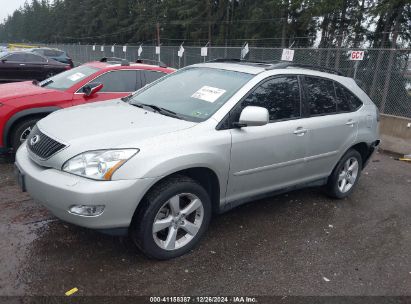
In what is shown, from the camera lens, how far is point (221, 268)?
3.23m

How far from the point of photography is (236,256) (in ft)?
11.3

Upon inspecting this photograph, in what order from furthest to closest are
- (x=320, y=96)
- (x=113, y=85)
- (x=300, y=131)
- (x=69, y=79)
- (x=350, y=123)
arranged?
(x=113, y=85) < (x=69, y=79) < (x=350, y=123) < (x=320, y=96) < (x=300, y=131)

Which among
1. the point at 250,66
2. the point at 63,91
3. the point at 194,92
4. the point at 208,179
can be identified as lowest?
the point at 208,179

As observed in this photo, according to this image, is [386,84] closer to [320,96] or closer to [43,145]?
[320,96]

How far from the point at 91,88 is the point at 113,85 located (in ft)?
1.71

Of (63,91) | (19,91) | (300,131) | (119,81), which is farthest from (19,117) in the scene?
(300,131)

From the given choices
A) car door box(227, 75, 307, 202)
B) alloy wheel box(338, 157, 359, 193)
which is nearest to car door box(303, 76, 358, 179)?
car door box(227, 75, 307, 202)

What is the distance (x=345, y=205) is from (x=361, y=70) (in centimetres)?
653

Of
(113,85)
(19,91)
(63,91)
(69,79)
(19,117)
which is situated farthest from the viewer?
(113,85)

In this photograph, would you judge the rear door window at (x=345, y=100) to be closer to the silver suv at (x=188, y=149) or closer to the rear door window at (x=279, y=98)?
the silver suv at (x=188, y=149)

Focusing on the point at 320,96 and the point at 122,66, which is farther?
the point at 122,66

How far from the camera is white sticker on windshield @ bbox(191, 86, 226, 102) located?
142 inches

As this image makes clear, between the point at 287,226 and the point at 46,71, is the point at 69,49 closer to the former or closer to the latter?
the point at 46,71

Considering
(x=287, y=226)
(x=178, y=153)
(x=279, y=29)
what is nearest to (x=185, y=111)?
(x=178, y=153)
